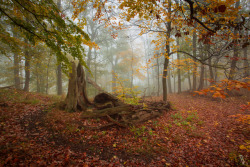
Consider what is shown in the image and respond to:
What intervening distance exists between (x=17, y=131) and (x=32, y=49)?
9.28 m

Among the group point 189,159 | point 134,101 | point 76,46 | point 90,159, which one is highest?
point 76,46

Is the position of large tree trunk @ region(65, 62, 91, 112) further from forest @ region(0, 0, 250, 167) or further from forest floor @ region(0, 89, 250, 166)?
forest floor @ region(0, 89, 250, 166)

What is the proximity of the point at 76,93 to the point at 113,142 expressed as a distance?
3.93m

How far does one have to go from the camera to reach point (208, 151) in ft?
13.7

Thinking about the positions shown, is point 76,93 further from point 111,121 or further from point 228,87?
point 228,87

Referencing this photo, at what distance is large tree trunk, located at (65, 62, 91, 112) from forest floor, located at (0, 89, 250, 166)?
73cm

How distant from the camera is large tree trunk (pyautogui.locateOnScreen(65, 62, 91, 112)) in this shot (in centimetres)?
665

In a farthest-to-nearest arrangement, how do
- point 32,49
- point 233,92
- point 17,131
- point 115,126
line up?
point 233,92 < point 32,49 < point 115,126 < point 17,131

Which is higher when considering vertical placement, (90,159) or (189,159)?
(90,159)

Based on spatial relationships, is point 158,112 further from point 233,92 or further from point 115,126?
point 233,92

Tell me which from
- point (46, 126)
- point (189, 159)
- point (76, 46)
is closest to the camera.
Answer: point (76, 46)

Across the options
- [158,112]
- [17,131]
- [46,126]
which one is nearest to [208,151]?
[158,112]

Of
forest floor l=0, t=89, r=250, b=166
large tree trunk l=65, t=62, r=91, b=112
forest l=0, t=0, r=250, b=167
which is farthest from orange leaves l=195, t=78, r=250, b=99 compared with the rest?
large tree trunk l=65, t=62, r=91, b=112

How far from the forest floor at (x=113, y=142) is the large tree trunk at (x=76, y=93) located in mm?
733
